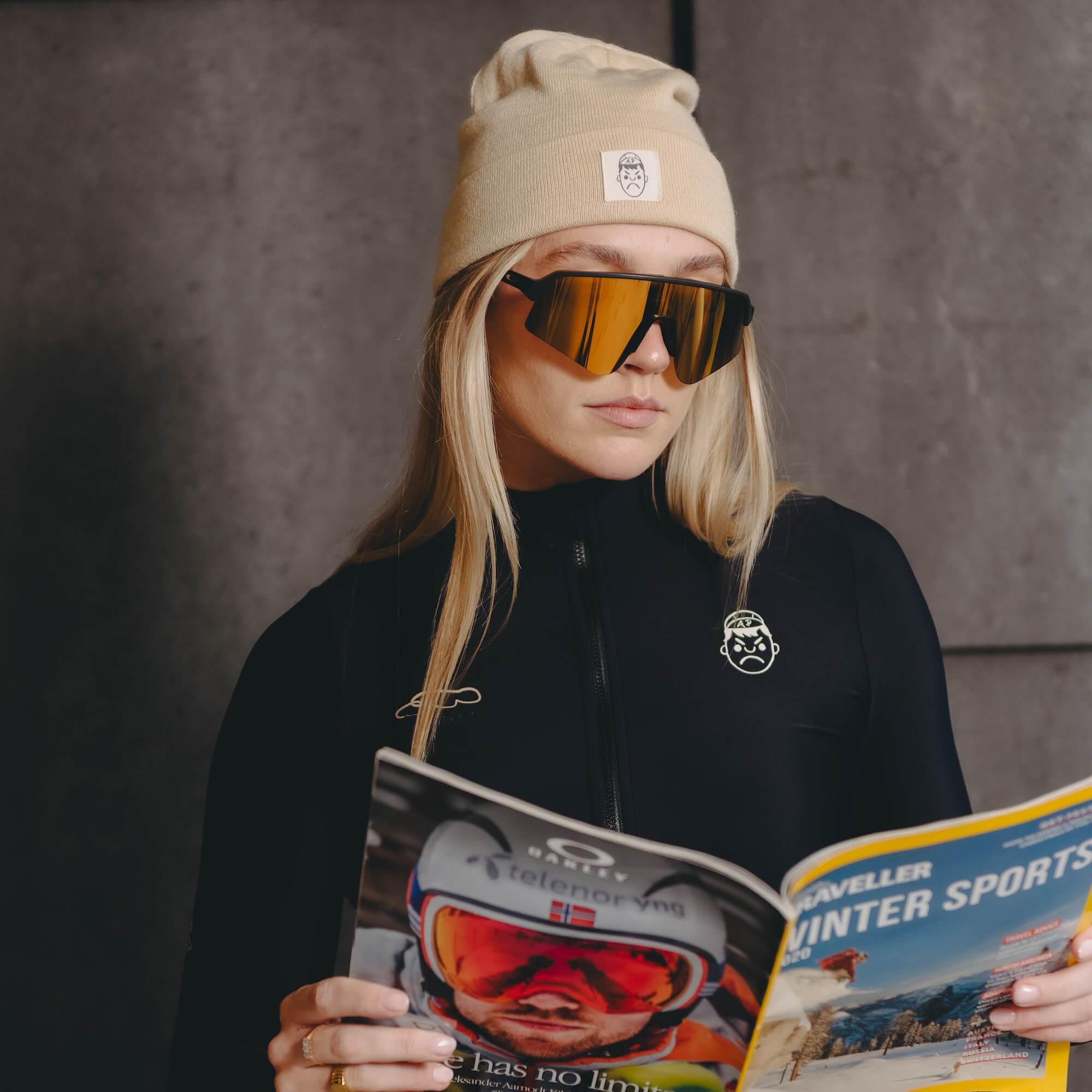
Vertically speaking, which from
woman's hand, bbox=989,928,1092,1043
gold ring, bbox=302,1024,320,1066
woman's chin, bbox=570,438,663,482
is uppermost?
woman's chin, bbox=570,438,663,482

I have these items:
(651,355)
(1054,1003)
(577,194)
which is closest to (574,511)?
(651,355)

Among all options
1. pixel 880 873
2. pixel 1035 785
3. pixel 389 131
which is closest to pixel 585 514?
pixel 880 873

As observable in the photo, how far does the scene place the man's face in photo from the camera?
0.91 meters

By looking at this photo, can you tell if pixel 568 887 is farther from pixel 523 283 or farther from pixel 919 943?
pixel 523 283

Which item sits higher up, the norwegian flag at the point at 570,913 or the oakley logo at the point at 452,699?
the oakley logo at the point at 452,699

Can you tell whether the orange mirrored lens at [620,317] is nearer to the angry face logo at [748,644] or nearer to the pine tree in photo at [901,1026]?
the angry face logo at [748,644]

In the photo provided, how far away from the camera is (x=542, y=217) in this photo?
1306 mm

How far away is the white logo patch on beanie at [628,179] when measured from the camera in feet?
4.24

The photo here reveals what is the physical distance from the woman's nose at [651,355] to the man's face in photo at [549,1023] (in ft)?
2.21

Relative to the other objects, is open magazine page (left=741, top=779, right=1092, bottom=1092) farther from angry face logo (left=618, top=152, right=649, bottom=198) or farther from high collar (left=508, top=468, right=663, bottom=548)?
angry face logo (left=618, top=152, right=649, bottom=198)

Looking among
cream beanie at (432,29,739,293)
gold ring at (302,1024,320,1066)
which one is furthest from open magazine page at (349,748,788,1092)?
cream beanie at (432,29,739,293)

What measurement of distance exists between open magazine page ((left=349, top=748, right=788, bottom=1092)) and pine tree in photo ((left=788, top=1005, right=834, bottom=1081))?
58 mm

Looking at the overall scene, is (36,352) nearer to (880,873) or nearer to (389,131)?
(389,131)

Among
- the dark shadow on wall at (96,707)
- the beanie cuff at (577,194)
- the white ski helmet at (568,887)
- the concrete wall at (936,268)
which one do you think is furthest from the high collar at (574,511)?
the dark shadow on wall at (96,707)
